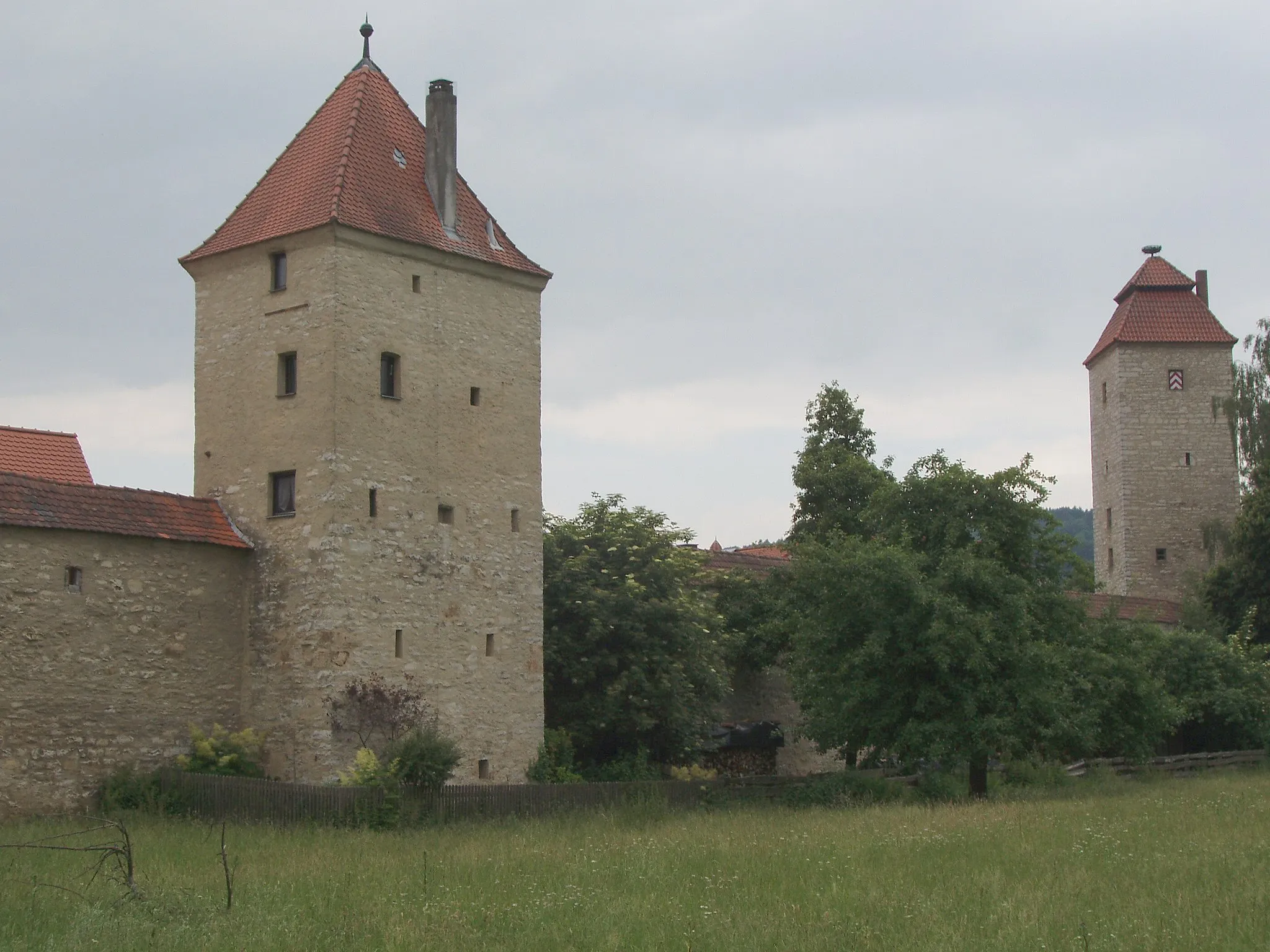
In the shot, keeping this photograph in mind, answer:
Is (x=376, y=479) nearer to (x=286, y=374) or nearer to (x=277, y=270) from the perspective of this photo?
(x=286, y=374)

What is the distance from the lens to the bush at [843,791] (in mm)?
28984

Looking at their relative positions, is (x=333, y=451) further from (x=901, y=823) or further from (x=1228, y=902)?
(x=1228, y=902)

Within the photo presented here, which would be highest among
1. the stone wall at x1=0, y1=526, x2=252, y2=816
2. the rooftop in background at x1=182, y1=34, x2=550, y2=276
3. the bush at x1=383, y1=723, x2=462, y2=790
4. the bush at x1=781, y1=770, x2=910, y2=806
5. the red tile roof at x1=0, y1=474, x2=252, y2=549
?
the rooftop in background at x1=182, y1=34, x2=550, y2=276

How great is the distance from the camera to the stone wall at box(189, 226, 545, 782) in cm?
2633

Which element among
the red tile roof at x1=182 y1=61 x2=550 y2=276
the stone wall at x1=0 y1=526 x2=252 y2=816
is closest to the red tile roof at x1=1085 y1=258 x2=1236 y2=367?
the red tile roof at x1=182 y1=61 x2=550 y2=276

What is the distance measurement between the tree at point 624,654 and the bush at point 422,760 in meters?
5.13

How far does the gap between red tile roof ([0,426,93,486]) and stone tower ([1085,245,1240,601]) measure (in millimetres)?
41779

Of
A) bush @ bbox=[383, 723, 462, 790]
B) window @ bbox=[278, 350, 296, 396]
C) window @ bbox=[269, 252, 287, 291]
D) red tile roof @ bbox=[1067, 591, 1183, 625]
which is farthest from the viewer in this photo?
red tile roof @ bbox=[1067, 591, 1183, 625]

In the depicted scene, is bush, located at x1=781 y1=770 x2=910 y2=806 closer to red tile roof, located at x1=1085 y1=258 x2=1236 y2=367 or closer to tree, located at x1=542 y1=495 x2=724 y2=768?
tree, located at x1=542 y1=495 x2=724 y2=768

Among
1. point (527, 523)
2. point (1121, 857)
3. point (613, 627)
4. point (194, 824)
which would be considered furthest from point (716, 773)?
point (1121, 857)

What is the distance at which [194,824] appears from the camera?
22984 mm

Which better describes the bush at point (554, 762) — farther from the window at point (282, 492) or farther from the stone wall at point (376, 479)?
the window at point (282, 492)

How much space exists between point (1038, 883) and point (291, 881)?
26.9ft

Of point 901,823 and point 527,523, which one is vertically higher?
point 527,523
